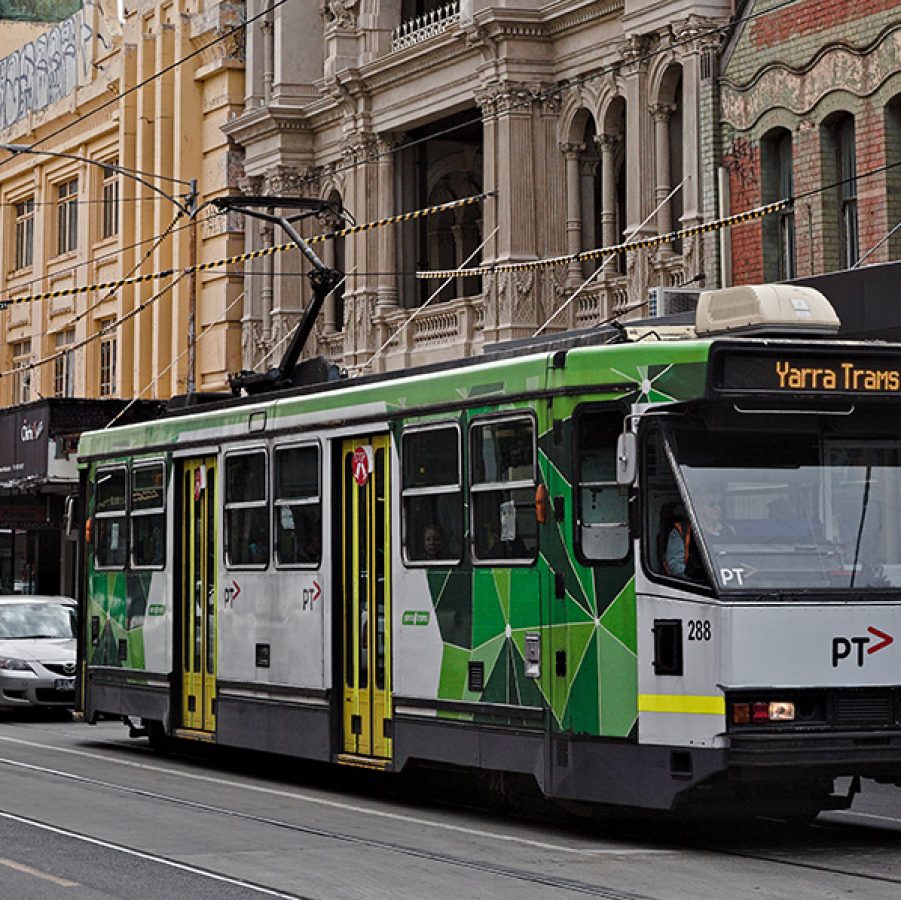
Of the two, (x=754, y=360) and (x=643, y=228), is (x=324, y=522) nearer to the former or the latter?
(x=754, y=360)

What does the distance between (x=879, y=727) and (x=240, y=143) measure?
94.4 ft

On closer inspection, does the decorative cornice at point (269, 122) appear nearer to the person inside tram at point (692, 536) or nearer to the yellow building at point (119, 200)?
the yellow building at point (119, 200)

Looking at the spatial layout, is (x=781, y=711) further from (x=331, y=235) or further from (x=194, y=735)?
(x=331, y=235)

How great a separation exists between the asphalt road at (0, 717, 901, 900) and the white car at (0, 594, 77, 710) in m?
7.60

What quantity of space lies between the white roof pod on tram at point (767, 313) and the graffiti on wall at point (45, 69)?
36.6 meters

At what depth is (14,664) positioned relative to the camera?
82.3 ft

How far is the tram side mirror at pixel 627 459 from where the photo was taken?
40.1ft

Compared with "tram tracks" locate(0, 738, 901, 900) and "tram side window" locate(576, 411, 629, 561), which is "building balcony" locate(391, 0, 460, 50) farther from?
"tram side window" locate(576, 411, 629, 561)

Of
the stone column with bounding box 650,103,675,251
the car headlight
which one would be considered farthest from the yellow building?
the car headlight

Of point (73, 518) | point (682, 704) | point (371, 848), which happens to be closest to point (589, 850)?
point (682, 704)

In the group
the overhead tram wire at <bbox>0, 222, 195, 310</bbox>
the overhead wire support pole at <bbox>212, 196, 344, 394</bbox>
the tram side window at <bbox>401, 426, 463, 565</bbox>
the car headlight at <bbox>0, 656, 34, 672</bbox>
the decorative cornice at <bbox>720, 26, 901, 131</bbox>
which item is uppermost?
the overhead tram wire at <bbox>0, 222, 195, 310</bbox>

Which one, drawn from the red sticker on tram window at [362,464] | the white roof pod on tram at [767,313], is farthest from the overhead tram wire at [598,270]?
the white roof pod on tram at [767,313]

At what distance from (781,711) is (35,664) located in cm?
1475

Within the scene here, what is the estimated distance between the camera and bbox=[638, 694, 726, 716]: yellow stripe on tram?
38.9ft
